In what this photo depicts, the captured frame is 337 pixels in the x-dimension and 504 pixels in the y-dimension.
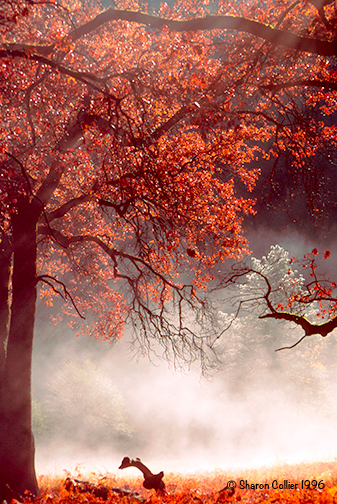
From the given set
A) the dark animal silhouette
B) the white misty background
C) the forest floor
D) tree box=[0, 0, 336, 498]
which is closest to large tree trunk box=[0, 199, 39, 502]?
tree box=[0, 0, 336, 498]

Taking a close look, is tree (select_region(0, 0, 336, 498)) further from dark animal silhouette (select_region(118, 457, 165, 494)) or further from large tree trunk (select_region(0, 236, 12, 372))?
dark animal silhouette (select_region(118, 457, 165, 494))

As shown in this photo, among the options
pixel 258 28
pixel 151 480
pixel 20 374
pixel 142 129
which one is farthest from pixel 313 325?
pixel 20 374

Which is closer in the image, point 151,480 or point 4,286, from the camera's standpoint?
point 151,480

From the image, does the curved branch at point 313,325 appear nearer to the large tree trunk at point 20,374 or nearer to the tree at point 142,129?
the tree at point 142,129

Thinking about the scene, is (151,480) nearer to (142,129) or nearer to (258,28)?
(142,129)

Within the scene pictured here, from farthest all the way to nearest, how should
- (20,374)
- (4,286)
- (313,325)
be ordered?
(4,286), (20,374), (313,325)

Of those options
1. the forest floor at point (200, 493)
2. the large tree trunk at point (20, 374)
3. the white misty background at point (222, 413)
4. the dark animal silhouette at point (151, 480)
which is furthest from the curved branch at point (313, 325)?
the white misty background at point (222, 413)

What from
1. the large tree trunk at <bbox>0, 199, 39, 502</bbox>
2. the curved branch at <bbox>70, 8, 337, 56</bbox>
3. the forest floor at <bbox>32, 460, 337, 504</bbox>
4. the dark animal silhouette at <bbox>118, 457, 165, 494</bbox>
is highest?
the curved branch at <bbox>70, 8, 337, 56</bbox>

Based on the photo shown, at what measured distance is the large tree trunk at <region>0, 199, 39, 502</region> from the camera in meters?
7.48

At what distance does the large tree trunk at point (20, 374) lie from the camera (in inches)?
294

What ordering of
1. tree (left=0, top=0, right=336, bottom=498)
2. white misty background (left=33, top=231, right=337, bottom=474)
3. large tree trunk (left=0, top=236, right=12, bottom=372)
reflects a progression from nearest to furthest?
tree (left=0, top=0, right=336, bottom=498)
large tree trunk (left=0, top=236, right=12, bottom=372)
white misty background (left=33, top=231, right=337, bottom=474)

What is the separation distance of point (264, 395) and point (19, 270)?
28711mm

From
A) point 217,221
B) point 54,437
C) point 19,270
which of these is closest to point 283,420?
point 54,437

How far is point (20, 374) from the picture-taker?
27.0ft
